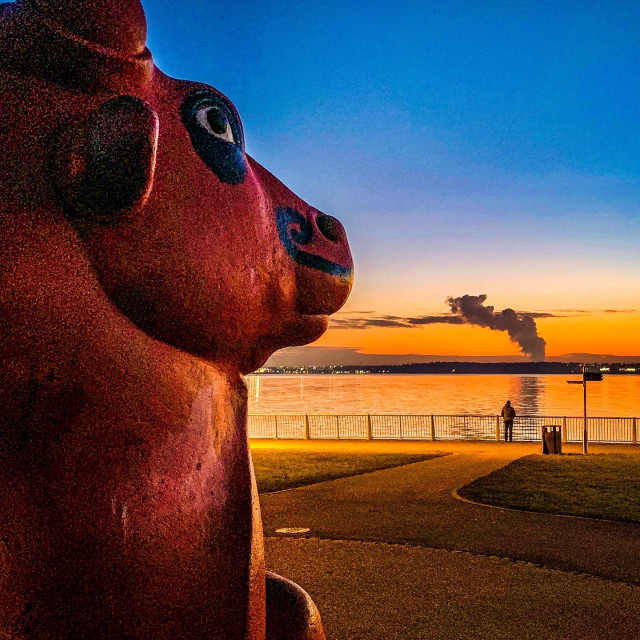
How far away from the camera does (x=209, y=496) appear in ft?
5.62

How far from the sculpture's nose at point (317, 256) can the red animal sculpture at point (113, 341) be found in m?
0.23

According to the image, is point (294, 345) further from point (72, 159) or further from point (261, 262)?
point (72, 159)

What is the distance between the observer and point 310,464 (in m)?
15.4

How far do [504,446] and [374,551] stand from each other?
13165 mm

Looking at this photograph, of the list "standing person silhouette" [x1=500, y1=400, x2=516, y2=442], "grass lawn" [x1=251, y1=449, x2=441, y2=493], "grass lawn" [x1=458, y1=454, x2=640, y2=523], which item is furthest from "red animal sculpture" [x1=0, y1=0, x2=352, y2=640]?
"standing person silhouette" [x1=500, y1=400, x2=516, y2=442]

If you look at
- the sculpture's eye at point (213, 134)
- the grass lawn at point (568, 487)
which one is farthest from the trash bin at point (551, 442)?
the sculpture's eye at point (213, 134)

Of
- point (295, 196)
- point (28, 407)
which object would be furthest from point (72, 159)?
point (295, 196)

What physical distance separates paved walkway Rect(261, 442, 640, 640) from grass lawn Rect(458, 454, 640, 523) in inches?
27.8

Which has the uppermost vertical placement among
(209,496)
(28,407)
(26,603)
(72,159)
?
(72,159)

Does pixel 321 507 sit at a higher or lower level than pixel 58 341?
lower

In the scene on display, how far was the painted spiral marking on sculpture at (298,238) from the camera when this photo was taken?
1987 mm

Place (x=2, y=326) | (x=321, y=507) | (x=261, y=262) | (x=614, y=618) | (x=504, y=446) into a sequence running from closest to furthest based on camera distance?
(x=2, y=326)
(x=261, y=262)
(x=614, y=618)
(x=321, y=507)
(x=504, y=446)

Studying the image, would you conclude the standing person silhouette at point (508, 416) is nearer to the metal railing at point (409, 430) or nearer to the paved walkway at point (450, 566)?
the metal railing at point (409, 430)

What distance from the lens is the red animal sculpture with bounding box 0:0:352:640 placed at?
1.47 meters
